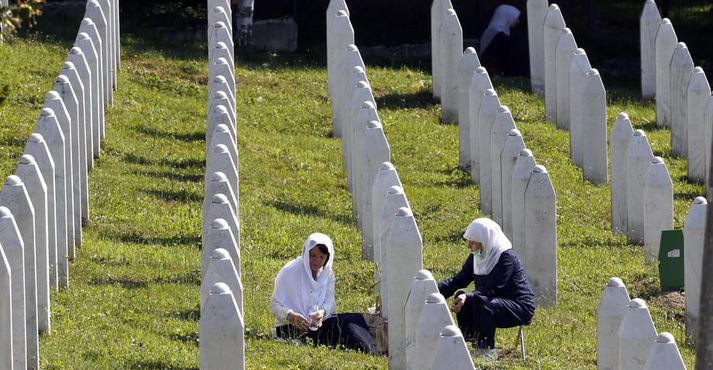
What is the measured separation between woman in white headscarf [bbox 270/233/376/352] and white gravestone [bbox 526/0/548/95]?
358 inches

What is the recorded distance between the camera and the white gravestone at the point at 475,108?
17.5 m

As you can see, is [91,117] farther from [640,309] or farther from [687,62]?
[640,309]

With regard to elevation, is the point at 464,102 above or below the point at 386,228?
below

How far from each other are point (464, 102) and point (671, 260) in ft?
15.5

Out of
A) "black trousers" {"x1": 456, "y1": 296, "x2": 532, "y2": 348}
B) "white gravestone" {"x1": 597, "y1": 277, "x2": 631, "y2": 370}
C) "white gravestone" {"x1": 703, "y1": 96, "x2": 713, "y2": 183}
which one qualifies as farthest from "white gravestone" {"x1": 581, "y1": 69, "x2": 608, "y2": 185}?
"white gravestone" {"x1": 597, "y1": 277, "x2": 631, "y2": 370}

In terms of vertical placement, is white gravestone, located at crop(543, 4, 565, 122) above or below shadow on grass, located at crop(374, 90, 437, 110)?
above

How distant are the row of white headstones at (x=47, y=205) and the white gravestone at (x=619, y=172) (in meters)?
4.92

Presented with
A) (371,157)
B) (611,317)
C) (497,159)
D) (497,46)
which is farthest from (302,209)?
(497,46)

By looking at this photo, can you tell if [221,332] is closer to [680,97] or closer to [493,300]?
[493,300]

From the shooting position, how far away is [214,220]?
39.3 ft

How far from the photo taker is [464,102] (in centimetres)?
1841

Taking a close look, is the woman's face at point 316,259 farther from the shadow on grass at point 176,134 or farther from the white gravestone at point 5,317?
the shadow on grass at point 176,134

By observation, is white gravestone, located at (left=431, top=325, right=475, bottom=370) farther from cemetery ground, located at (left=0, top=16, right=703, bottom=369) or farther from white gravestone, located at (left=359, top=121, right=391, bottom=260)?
white gravestone, located at (left=359, top=121, right=391, bottom=260)

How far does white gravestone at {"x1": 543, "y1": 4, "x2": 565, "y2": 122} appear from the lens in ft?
67.0
